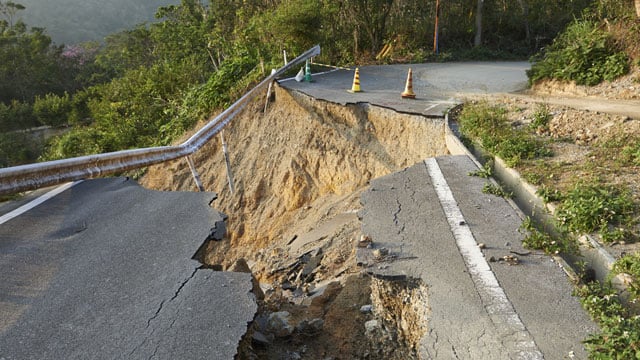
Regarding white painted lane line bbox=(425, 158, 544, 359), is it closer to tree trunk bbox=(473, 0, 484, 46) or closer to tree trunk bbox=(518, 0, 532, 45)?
tree trunk bbox=(473, 0, 484, 46)

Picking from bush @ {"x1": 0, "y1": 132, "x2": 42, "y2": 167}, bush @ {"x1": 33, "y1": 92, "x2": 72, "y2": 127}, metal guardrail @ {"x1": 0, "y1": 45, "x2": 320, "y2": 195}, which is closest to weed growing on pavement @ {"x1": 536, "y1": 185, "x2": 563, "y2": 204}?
metal guardrail @ {"x1": 0, "y1": 45, "x2": 320, "y2": 195}

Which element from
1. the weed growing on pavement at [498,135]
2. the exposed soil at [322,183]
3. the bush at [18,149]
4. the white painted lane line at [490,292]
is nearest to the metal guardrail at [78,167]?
the exposed soil at [322,183]

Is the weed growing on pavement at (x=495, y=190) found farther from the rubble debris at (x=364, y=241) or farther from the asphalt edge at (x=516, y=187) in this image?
the rubble debris at (x=364, y=241)

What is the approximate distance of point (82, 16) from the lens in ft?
363

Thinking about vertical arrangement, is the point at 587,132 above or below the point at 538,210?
above

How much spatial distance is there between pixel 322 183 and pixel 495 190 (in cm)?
520

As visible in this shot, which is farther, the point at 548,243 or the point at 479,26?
the point at 479,26

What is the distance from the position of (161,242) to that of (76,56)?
5043 cm

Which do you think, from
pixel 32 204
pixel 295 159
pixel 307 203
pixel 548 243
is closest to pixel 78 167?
pixel 32 204

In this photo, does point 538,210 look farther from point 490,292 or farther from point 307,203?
point 307,203

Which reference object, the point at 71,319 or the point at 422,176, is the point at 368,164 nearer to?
the point at 422,176

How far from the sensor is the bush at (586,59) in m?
8.84

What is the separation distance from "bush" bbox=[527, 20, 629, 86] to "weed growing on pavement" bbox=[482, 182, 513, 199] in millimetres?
5558

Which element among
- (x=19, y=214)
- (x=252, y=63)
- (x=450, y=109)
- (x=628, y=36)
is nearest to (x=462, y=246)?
(x=19, y=214)
